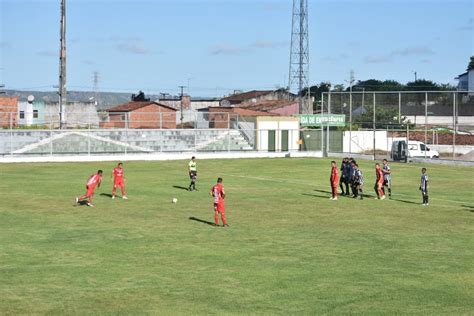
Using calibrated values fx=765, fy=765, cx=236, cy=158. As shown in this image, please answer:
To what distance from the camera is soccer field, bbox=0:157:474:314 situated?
17625 mm

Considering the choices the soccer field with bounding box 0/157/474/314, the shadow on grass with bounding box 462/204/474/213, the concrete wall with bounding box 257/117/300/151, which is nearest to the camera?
the soccer field with bounding box 0/157/474/314

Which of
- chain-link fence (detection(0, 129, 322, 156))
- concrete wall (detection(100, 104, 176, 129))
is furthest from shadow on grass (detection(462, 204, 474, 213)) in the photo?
concrete wall (detection(100, 104, 176, 129))

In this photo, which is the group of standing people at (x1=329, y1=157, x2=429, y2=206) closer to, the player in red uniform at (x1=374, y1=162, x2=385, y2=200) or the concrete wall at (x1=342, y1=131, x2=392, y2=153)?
the player in red uniform at (x1=374, y1=162, x2=385, y2=200)

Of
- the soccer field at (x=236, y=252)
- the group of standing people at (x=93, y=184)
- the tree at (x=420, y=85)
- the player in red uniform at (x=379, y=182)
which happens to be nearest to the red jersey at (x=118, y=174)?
the group of standing people at (x=93, y=184)

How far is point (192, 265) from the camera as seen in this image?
21328 mm

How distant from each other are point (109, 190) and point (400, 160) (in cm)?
2906

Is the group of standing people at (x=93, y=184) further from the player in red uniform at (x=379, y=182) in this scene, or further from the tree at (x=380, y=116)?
the tree at (x=380, y=116)

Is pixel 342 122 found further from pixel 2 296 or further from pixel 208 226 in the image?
pixel 2 296

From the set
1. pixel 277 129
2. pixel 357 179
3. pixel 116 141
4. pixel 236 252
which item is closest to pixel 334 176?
pixel 357 179

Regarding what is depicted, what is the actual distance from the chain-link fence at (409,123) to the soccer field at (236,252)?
783 inches

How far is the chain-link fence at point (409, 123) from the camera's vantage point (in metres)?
61.6

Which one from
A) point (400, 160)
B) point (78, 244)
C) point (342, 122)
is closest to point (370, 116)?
point (342, 122)

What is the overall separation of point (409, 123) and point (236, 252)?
151 feet

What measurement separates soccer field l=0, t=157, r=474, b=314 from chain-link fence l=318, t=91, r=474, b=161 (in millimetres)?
19885
